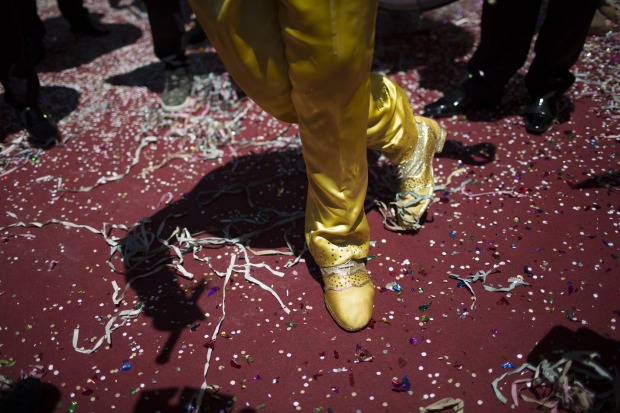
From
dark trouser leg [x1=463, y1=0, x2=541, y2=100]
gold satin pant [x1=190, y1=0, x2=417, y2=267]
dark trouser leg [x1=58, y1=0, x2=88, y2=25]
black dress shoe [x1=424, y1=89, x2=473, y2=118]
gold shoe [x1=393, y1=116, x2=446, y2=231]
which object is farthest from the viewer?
dark trouser leg [x1=58, y1=0, x2=88, y2=25]

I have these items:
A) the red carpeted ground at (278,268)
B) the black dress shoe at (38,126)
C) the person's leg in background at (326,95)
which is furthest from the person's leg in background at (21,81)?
the person's leg in background at (326,95)

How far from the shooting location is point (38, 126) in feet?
10.1

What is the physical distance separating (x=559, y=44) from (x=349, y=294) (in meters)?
1.82

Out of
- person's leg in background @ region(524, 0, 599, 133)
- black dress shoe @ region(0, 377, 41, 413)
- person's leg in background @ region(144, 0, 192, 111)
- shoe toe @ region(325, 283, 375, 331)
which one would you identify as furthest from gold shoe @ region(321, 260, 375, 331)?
person's leg in background @ region(144, 0, 192, 111)

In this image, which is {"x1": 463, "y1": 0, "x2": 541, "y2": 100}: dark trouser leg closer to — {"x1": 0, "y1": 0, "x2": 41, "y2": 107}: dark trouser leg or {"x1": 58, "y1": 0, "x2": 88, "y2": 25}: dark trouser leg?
{"x1": 0, "y1": 0, "x2": 41, "y2": 107}: dark trouser leg

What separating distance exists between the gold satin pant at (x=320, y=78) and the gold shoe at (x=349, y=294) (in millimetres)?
64

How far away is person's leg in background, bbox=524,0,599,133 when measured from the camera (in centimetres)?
239

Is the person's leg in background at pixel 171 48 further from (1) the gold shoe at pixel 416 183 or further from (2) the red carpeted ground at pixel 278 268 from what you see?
(1) the gold shoe at pixel 416 183

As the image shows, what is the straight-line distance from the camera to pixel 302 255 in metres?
2.13

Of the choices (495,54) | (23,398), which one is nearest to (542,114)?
(495,54)

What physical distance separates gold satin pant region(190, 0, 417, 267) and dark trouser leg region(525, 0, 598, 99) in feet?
4.28

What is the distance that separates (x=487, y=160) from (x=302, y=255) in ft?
3.88

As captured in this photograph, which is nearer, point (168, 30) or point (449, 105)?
point (449, 105)

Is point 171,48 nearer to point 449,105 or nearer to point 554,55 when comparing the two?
point 449,105
